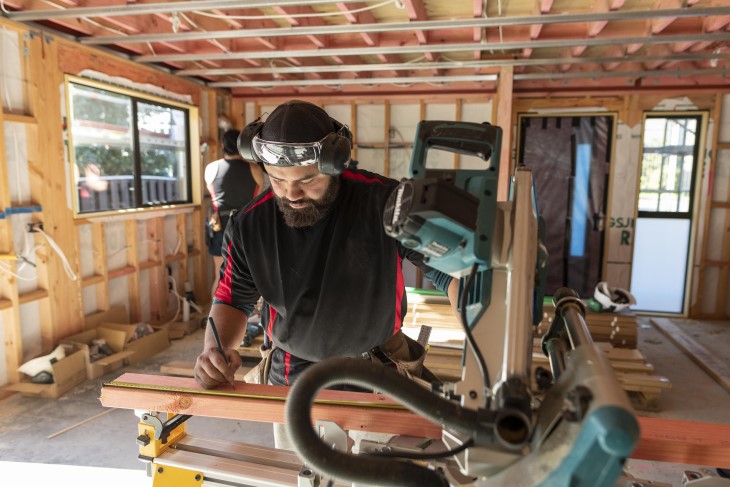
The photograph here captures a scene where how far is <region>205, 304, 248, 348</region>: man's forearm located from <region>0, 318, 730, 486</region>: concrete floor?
1727 mm

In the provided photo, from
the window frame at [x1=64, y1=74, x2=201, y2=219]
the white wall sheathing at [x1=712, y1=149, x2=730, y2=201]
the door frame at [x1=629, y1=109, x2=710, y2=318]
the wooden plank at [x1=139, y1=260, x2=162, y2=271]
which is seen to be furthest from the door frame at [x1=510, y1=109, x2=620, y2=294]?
the wooden plank at [x1=139, y1=260, x2=162, y2=271]

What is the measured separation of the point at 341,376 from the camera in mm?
764

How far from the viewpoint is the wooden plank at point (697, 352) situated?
14.1 ft

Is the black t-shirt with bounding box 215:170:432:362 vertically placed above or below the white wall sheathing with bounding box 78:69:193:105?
below

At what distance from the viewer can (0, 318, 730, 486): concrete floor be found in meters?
2.93

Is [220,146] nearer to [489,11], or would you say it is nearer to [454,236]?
[489,11]

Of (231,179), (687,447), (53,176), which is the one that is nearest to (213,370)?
(687,447)

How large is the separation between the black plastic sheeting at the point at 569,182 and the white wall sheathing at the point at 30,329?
5.53m

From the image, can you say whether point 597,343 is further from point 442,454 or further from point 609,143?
point 442,454

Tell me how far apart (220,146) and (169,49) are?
1754 millimetres

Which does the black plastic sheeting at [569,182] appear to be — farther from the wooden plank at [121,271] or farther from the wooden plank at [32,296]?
the wooden plank at [32,296]

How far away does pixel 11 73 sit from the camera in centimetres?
364

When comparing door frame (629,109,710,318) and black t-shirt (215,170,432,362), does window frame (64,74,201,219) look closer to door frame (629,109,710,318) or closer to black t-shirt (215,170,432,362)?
black t-shirt (215,170,432,362)

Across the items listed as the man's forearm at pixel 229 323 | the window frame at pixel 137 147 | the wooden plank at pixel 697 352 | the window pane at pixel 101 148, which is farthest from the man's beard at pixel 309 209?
the wooden plank at pixel 697 352
